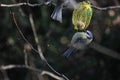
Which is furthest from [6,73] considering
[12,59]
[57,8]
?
[57,8]

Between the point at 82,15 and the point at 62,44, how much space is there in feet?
6.58

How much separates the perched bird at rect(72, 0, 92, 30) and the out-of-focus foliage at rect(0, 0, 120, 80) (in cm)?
181

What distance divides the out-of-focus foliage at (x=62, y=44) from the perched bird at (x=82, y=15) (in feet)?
5.93

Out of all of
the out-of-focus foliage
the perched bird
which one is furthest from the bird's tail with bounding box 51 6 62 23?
the out-of-focus foliage

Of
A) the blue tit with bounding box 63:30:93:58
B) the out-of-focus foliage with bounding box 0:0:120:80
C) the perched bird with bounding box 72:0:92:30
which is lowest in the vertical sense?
the out-of-focus foliage with bounding box 0:0:120:80

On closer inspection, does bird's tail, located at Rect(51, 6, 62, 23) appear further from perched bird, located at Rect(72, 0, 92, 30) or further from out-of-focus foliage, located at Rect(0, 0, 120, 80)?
out-of-focus foliage, located at Rect(0, 0, 120, 80)

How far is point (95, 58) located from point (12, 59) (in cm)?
74

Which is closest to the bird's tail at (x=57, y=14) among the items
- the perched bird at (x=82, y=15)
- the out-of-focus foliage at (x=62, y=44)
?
the perched bird at (x=82, y=15)

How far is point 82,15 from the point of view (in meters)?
1.73

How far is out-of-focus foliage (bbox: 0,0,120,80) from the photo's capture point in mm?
3652

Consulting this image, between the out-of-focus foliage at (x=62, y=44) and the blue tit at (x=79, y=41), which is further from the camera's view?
the out-of-focus foliage at (x=62, y=44)

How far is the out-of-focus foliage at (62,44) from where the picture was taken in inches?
144

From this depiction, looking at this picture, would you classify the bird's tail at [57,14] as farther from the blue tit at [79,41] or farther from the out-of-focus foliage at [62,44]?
the out-of-focus foliage at [62,44]

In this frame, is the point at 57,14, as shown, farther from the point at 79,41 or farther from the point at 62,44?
the point at 62,44
